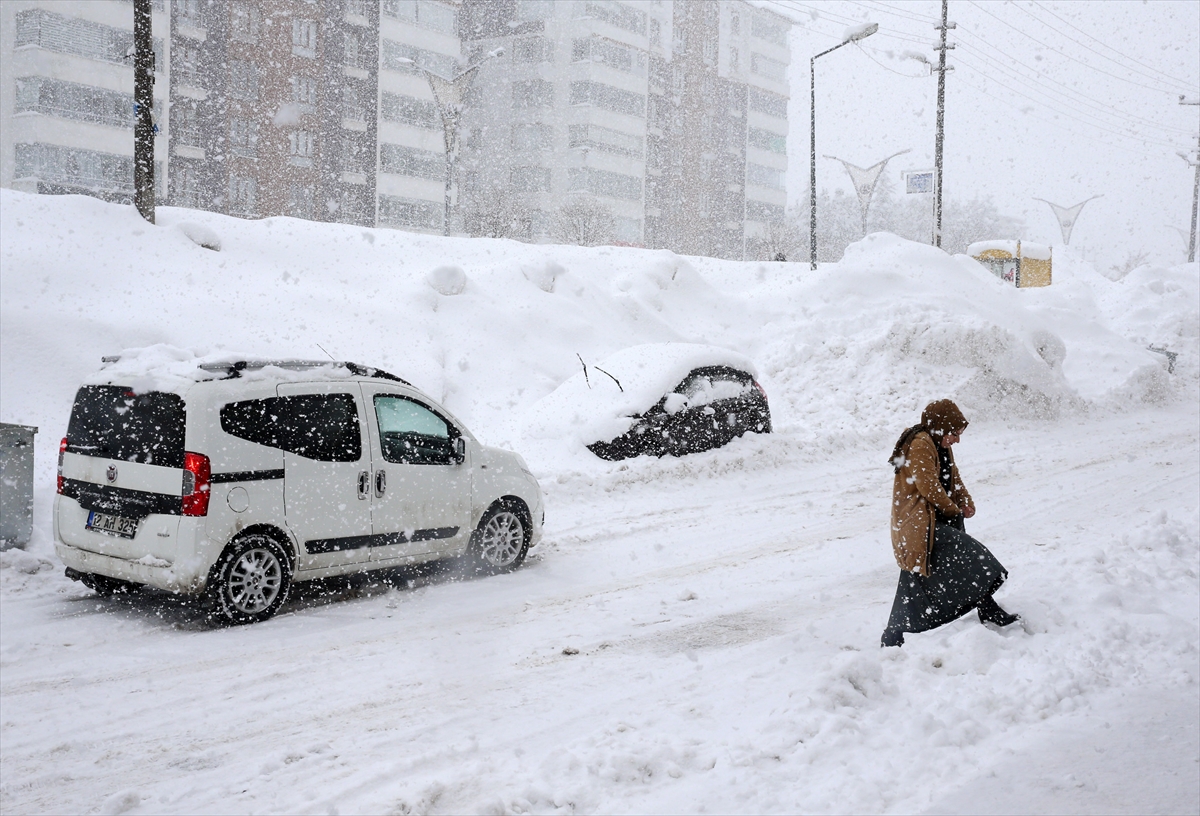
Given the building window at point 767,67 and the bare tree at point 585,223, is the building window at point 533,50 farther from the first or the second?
the building window at point 767,67

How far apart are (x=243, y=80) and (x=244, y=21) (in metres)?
2.92

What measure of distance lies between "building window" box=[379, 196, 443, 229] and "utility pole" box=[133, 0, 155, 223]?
121 feet

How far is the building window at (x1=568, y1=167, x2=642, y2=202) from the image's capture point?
2584 inches

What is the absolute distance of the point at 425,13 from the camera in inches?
2194

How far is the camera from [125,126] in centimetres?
4278

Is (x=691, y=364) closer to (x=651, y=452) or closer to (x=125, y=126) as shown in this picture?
(x=651, y=452)

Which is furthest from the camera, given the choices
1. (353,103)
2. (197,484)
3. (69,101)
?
(353,103)

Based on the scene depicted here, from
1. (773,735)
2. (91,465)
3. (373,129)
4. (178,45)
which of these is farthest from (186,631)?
(373,129)

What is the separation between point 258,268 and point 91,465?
11.3m

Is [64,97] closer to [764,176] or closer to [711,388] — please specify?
[711,388]

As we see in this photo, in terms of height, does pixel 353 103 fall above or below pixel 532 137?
below

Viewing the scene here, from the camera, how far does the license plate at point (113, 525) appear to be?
6645mm

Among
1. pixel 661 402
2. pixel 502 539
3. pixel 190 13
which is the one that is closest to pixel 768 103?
pixel 190 13

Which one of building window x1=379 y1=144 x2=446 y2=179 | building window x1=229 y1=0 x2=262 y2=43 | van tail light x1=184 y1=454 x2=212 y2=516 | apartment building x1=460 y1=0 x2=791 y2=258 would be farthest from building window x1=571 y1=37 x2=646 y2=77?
van tail light x1=184 y1=454 x2=212 y2=516
